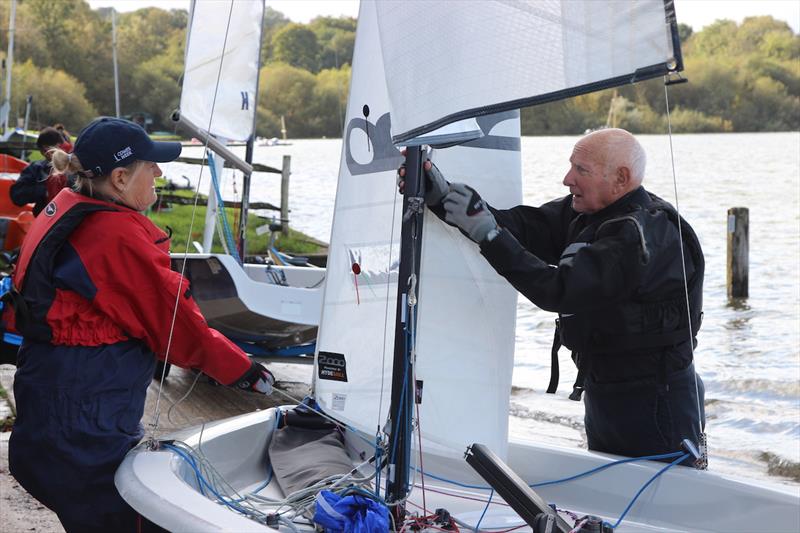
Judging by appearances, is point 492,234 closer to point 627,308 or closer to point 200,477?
point 627,308

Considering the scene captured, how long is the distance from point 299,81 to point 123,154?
1110 inches

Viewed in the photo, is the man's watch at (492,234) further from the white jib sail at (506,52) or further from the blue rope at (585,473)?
the blue rope at (585,473)

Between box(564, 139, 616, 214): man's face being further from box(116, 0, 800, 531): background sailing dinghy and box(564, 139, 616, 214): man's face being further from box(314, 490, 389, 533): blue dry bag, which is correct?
box(314, 490, 389, 533): blue dry bag

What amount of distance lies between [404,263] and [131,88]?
163 ft

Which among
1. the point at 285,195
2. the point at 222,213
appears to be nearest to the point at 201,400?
the point at 222,213

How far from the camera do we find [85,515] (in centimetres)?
221

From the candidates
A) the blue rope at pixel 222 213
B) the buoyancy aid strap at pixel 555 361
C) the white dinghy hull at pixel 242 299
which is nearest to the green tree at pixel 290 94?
the blue rope at pixel 222 213

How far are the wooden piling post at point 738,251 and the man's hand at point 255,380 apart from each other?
31.0ft

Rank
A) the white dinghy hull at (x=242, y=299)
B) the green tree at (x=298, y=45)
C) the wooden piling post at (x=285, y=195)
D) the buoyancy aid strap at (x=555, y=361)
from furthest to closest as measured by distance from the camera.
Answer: the green tree at (x=298, y=45) < the wooden piling post at (x=285, y=195) < the white dinghy hull at (x=242, y=299) < the buoyancy aid strap at (x=555, y=361)

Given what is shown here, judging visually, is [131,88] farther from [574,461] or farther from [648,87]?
[574,461]

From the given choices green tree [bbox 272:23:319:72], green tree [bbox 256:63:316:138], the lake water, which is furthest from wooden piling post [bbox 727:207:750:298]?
green tree [bbox 256:63:316:138]

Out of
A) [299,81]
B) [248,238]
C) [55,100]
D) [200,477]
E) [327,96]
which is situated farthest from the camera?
[55,100]

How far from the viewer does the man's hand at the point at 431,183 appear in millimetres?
2318

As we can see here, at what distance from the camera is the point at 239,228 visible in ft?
22.2
